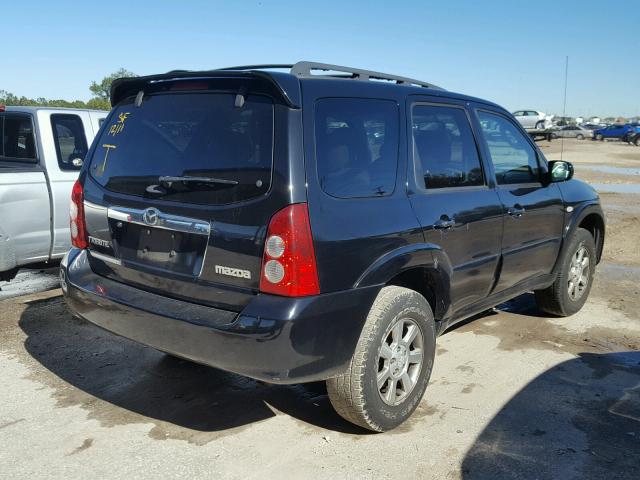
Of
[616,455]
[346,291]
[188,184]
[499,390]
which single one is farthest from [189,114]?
[616,455]

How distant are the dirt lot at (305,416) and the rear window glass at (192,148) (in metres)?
1.36

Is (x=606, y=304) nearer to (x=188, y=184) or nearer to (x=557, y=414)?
(x=557, y=414)

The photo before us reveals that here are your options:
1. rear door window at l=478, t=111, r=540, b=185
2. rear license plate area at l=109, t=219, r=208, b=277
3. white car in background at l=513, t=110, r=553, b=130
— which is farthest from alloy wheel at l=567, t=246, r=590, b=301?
white car in background at l=513, t=110, r=553, b=130

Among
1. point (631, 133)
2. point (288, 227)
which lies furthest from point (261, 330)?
point (631, 133)

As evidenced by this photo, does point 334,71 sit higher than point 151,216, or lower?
higher

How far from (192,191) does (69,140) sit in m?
4.09

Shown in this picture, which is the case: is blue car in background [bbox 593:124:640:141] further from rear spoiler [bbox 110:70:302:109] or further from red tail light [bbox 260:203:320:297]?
red tail light [bbox 260:203:320:297]

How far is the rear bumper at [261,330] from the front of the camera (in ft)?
9.19

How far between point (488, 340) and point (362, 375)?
222cm

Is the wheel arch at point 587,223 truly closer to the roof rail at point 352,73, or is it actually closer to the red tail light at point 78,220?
the roof rail at point 352,73

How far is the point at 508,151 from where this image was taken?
15.5 feet

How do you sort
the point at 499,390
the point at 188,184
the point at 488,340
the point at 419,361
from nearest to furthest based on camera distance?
the point at 188,184 → the point at 419,361 → the point at 499,390 → the point at 488,340

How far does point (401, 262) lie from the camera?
331 centimetres

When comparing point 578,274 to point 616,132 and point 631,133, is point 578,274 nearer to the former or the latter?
point 631,133
